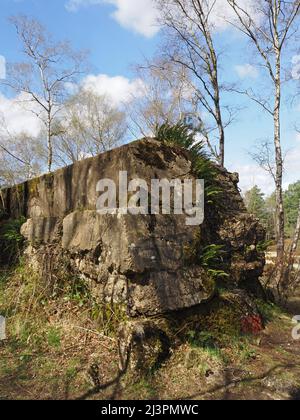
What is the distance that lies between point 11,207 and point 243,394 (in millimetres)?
5083

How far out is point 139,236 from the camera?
4051 mm

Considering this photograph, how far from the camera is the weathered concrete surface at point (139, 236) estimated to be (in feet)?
13.2

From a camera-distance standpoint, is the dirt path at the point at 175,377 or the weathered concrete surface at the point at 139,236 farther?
the weathered concrete surface at the point at 139,236

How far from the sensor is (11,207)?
6551 mm

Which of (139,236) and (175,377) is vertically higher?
(139,236)

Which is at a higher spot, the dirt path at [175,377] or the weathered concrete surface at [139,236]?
the weathered concrete surface at [139,236]

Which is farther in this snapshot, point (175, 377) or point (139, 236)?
point (139, 236)

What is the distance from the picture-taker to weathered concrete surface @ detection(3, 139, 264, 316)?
13.2 ft

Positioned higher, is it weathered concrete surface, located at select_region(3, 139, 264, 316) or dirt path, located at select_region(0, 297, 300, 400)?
weathered concrete surface, located at select_region(3, 139, 264, 316)

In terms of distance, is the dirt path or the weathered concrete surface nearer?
the dirt path
